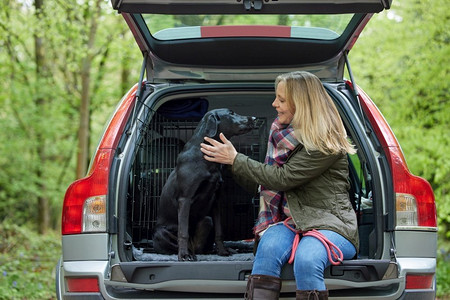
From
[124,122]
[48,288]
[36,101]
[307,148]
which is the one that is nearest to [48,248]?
[48,288]

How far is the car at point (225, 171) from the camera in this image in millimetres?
3088

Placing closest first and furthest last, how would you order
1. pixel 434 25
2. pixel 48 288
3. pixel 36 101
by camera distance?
pixel 48 288 < pixel 434 25 < pixel 36 101

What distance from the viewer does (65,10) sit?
990 centimetres

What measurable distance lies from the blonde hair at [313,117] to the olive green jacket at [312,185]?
0.06m

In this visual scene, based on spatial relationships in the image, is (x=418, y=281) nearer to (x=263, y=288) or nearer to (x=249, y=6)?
(x=263, y=288)

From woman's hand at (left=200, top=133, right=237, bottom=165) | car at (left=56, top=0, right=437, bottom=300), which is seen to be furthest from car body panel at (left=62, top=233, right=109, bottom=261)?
woman's hand at (left=200, top=133, right=237, bottom=165)

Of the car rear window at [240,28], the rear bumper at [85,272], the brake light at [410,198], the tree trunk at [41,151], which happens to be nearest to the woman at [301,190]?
the brake light at [410,198]

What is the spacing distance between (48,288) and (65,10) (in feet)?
16.7

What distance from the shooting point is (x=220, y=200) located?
4.32m

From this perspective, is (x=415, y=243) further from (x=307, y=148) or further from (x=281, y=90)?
(x=281, y=90)

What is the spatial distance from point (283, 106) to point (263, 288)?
1.04 metres

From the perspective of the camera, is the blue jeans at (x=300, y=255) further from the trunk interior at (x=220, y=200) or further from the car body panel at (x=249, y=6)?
the car body panel at (x=249, y=6)

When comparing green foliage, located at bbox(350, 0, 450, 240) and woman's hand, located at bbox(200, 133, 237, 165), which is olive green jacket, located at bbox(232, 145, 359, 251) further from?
green foliage, located at bbox(350, 0, 450, 240)

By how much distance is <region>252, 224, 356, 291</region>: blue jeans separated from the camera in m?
2.95
